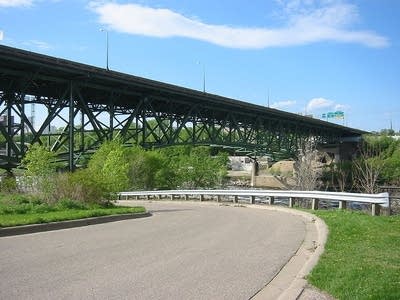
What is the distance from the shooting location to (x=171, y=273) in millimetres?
8672

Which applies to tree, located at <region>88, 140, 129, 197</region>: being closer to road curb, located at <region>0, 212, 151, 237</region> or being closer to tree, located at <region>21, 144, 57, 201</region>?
tree, located at <region>21, 144, 57, 201</region>

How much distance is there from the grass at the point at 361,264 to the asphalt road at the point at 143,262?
2.91 feet

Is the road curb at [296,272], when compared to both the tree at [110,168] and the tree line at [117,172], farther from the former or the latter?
the tree at [110,168]

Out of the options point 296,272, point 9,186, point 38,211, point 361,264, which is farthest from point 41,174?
point 361,264

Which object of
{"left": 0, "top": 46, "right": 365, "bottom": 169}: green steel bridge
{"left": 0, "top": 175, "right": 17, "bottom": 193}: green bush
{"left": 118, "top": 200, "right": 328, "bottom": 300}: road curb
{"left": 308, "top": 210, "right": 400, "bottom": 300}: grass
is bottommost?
{"left": 118, "top": 200, "right": 328, "bottom": 300}: road curb

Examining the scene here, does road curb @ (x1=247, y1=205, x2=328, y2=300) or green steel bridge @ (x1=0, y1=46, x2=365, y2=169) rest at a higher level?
green steel bridge @ (x1=0, y1=46, x2=365, y2=169)

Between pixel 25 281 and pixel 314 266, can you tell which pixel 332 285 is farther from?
pixel 25 281

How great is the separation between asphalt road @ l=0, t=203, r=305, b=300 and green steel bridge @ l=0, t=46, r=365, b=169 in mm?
26297

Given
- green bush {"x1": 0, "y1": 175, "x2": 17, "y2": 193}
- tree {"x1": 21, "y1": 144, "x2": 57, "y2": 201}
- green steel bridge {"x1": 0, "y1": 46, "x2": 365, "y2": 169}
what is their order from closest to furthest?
tree {"x1": 21, "y1": 144, "x2": 57, "y2": 201} < green bush {"x1": 0, "y1": 175, "x2": 17, "y2": 193} < green steel bridge {"x1": 0, "y1": 46, "x2": 365, "y2": 169}

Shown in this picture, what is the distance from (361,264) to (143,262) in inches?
147

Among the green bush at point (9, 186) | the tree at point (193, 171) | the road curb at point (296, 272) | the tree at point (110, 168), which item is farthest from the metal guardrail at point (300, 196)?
the tree at point (193, 171)

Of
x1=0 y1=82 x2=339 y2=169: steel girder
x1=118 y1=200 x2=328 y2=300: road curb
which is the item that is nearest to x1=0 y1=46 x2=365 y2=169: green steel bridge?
x1=0 y1=82 x2=339 y2=169: steel girder

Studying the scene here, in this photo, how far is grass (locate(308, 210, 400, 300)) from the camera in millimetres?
6941

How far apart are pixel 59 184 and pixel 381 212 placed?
13.3 metres
